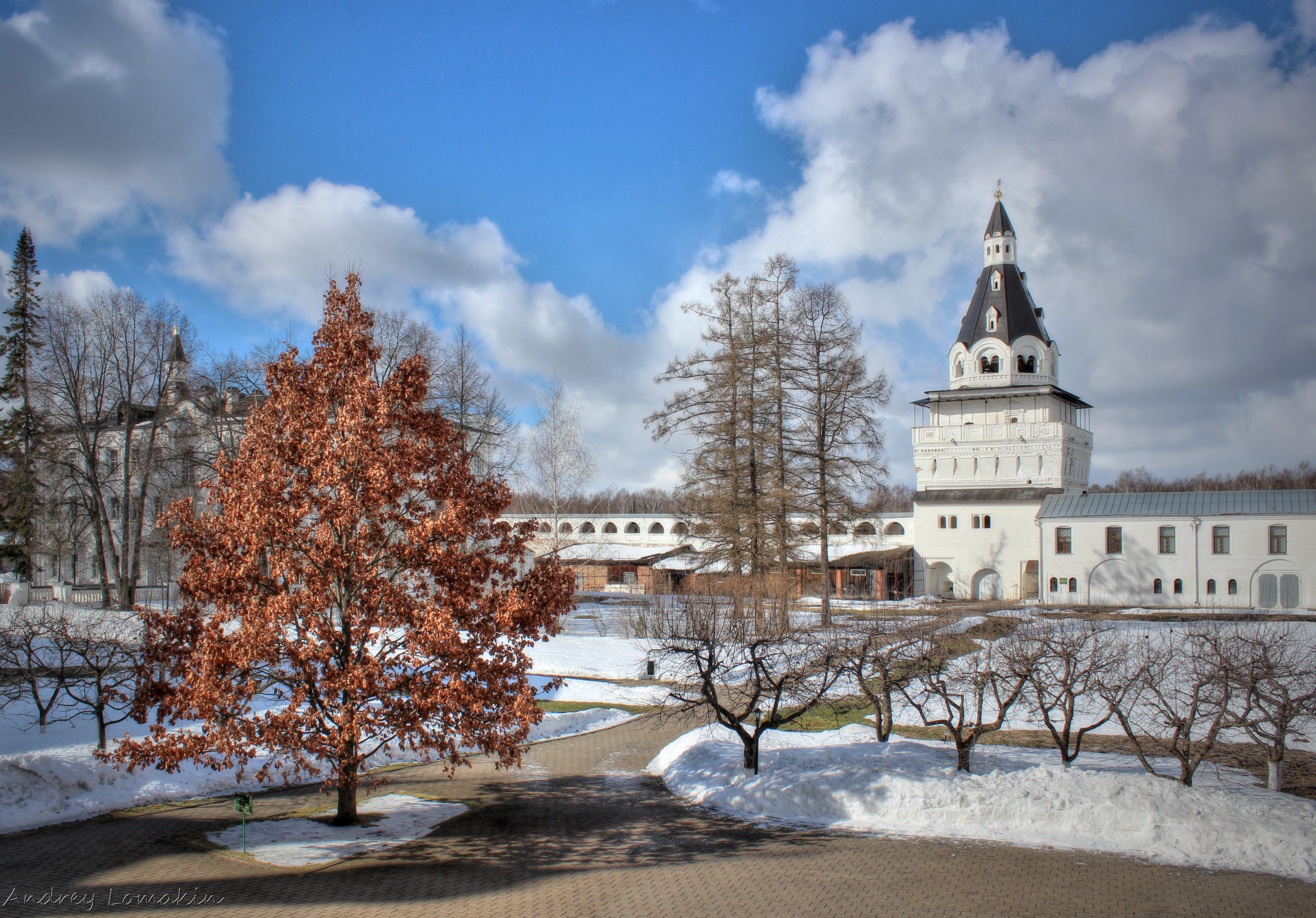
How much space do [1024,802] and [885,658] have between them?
105 inches

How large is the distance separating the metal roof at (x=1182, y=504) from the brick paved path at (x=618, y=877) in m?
32.4

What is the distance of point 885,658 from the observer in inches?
507

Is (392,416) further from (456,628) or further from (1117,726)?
(1117,726)

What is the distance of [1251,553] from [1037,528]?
899 centimetres

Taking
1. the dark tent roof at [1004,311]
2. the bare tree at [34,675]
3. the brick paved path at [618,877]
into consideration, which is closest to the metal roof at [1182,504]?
the dark tent roof at [1004,311]

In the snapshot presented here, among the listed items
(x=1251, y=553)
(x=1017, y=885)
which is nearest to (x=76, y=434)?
(x=1017, y=885)

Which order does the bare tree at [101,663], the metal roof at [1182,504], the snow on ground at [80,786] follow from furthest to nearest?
the metal roof at [1182,504], the bare tree at [101,663], the snow on ground at [80,786]

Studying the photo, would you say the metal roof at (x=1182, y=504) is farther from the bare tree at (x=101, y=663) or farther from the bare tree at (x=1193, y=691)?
the bare tree at (x=101, y=663)

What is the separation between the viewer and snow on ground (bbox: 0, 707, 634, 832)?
11070mm

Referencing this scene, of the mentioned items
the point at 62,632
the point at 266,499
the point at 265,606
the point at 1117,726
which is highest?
the point at 266,499

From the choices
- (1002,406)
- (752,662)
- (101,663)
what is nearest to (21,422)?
(101,663)

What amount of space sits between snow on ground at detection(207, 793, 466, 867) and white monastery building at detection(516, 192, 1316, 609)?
56.8ft

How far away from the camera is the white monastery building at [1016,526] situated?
35.8 meters

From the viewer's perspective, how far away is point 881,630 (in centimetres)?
→ 1332
